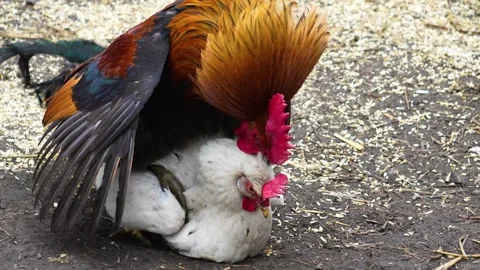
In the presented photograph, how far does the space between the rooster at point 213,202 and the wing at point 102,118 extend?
0.31 m

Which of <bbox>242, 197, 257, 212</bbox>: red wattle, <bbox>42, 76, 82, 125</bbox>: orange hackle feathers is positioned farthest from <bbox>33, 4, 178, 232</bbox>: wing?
<bbox>242, 197, 257, 212</bbox>: red wattle

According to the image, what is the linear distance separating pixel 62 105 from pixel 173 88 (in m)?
0.56

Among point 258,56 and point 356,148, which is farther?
point 356,148

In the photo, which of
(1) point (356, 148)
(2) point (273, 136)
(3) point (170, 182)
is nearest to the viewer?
(2) point (273, 136)

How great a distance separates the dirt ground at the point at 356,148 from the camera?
4320 mm

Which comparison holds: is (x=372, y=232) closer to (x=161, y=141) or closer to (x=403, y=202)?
(x=403, y=202)

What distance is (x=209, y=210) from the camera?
4254 mm

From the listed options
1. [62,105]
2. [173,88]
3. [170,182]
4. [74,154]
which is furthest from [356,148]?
[74,154]

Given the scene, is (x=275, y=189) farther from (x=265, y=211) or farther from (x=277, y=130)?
(x=277, y=130)

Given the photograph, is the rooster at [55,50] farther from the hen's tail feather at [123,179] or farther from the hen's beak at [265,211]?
the hen's beak at [265,211]

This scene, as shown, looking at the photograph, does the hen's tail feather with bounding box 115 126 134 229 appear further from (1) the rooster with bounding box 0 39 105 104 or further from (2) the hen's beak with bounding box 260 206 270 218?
(1) the rooster with bounding box 0 39 105 104

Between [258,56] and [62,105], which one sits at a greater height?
[258,56]

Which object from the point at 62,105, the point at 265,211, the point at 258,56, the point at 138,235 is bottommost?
the point at 138,235

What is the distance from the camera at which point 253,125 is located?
409cm
